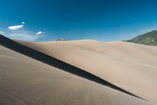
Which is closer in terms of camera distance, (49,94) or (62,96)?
(49,94)

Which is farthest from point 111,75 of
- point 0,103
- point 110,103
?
point 0,103

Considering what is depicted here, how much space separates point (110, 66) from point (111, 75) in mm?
1768

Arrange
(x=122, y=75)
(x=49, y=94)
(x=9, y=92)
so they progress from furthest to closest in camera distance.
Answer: (x=122, y=75)
(x=49, y=94)
(x=9, y=92)

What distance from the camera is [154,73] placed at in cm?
845

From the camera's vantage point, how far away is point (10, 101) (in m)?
1.16

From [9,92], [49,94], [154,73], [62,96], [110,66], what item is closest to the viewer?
[9,92]

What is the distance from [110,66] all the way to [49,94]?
8.85 metres

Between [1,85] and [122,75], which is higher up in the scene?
[1,85]

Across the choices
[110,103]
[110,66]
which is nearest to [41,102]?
[110,103]

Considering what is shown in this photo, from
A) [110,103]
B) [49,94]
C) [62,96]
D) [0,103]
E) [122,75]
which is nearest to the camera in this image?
[0,103]

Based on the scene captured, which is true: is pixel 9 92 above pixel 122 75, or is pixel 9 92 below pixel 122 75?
above

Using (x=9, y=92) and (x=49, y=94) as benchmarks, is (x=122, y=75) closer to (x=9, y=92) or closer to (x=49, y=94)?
(x=49, y=94)

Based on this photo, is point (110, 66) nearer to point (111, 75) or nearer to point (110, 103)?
point (111, 75)

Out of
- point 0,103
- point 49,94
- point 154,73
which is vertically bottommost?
point 154,73
